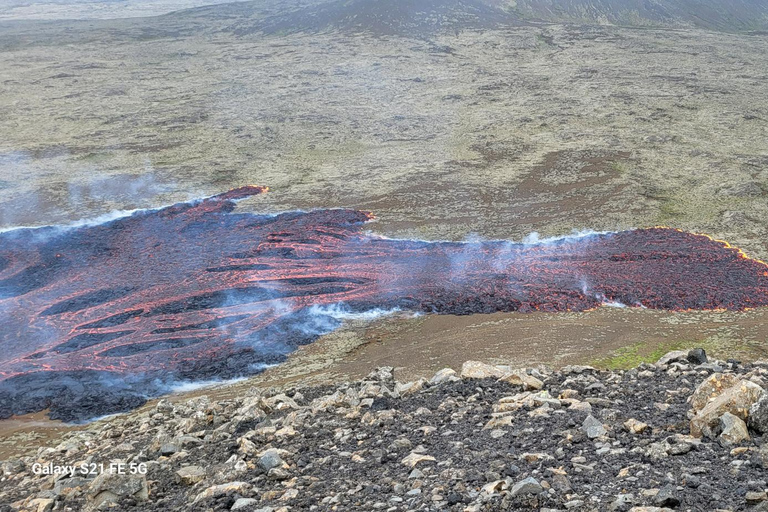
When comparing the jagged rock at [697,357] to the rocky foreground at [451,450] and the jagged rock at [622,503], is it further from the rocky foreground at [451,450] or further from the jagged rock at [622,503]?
the jagged rock at [622,503]

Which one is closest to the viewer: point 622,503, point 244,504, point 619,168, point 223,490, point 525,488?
point 622,503

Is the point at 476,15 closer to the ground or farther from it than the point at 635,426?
farther from it

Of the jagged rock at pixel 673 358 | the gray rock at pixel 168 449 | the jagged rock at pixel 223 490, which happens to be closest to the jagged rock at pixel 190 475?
the jagged rock at pixel 223 490

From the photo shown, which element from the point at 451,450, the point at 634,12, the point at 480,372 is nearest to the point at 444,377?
the point at 480,372

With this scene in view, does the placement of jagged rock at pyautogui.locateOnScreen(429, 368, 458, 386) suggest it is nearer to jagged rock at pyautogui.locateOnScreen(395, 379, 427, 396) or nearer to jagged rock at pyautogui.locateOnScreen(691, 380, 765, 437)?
jagged rock at pyautogui.locateOnScreen(395, 379, 427, 396)

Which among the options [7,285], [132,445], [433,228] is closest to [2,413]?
[132,445]

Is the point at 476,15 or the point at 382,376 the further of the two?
the point at 476,15

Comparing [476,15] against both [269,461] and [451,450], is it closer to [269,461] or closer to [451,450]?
[451,450]
